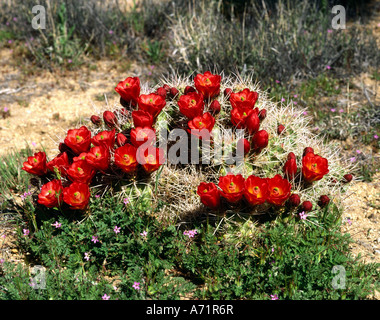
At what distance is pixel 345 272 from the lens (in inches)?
126

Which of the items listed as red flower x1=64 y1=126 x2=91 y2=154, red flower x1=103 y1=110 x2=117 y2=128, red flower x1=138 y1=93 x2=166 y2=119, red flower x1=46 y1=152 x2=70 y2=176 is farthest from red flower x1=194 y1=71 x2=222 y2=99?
red flower x1=46 y1=152 x2=70 y2=176

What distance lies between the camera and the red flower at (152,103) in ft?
11.8

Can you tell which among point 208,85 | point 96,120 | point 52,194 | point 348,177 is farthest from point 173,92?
point 348,177

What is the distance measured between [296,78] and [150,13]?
8.98 feet

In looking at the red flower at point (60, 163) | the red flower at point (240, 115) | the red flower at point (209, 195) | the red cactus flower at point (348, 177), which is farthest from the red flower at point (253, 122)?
the red flower at point (60, 163)

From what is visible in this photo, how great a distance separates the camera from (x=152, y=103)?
3639mm

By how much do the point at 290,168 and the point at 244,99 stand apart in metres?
0.71

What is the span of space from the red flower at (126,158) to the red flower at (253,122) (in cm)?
92

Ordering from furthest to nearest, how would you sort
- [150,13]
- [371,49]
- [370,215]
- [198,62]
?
[150,13], [371,49], [198,62], [370,215]

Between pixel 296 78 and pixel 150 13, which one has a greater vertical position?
pixel 150 13

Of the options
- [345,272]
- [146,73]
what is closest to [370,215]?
[345,272]

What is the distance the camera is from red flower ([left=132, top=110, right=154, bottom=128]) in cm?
351

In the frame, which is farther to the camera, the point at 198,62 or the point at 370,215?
the point at 198,62

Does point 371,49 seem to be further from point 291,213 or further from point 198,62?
point 291,213
